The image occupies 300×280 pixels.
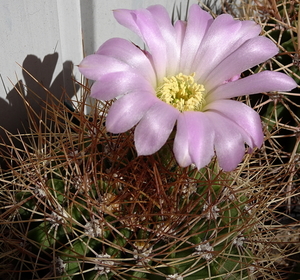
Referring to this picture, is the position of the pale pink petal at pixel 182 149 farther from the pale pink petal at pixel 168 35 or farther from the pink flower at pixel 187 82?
the pale pink petal at pixel 168 35

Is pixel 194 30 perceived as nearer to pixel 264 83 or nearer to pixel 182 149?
pixel 264 83

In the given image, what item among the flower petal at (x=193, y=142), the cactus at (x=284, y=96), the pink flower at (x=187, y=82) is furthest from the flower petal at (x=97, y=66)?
the cactus at (x=284, y=96)

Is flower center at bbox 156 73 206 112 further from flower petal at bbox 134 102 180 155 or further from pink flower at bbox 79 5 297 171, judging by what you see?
flower petal at bbox 134 102 180 155

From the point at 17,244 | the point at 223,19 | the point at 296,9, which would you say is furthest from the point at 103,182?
the point at 296,9

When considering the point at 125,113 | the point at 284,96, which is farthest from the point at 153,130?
the point at 284,96

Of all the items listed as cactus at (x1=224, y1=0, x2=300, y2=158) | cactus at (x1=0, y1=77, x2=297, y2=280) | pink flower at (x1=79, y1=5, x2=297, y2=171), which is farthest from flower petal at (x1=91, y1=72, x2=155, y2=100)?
cactus at (x1=224, y1=0, x2=300, y2=158)
